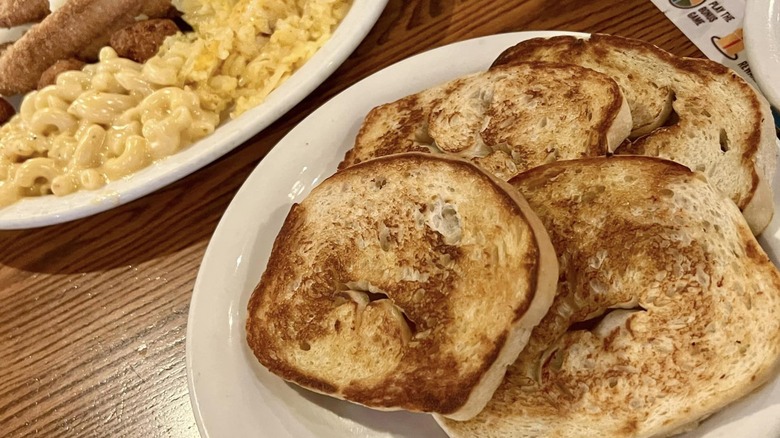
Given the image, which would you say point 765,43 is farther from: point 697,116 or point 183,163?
point 183,163

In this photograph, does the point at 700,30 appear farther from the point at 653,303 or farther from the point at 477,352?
the point at 477,352

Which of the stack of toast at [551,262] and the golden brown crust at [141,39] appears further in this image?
the golden brown crust at [141,39]

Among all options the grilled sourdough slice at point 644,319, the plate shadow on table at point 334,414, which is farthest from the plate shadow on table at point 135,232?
the grilled sourdough slice at point 644,319

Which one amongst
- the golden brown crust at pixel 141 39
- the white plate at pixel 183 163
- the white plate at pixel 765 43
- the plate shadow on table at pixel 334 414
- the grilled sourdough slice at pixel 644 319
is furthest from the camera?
the golden brown crust at pixel 141 39

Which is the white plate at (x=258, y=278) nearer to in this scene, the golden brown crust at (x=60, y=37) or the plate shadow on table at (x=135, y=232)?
the plate shadow on table at (x=135, y=232)

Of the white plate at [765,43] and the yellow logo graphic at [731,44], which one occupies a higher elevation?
the white plate at [765,43]

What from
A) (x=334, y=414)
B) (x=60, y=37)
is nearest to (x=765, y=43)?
(x=334, y=414)

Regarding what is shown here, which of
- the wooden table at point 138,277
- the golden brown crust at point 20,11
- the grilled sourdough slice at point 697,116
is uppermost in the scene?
the grilled sourdough slice at point 697,116

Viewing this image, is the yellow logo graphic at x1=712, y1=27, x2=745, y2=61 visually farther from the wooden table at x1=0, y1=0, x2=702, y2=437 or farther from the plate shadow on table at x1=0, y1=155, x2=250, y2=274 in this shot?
the plate shadow on table at x1=0, y1=155, x2=250, y2=274
